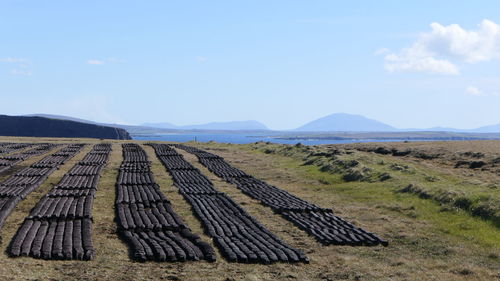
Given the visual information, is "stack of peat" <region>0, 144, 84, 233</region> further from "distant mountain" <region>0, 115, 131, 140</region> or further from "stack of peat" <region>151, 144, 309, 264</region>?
"distant mountain" <region>0, 115, 131, 140</region>

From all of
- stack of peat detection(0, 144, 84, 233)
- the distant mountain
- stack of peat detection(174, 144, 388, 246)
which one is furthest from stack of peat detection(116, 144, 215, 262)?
the distant mountain

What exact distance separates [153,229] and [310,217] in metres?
7.75

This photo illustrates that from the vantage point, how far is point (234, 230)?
64.9 ft

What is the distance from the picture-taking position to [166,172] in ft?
136

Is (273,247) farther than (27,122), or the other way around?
(27,122)

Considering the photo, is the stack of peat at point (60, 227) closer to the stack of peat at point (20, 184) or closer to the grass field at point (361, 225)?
the grass field at point (361, 225)

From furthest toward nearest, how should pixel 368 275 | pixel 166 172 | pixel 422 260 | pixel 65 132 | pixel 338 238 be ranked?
pixel 65 132 → pixel 166 172 → pixel 338 238 → pixel 422 260 → pixel 368 275

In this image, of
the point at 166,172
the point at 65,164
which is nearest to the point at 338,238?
the point at 166,172

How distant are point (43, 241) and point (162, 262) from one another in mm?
4727

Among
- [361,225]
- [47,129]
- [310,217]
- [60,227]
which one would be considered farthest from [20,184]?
[47,129]

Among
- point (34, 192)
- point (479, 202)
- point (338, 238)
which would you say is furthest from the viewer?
point (34, 192)

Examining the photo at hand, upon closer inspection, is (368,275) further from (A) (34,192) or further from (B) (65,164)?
(B) (65,164)

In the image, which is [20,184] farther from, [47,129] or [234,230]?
[47,129]

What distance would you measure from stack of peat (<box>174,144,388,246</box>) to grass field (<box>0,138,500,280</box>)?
496mm
